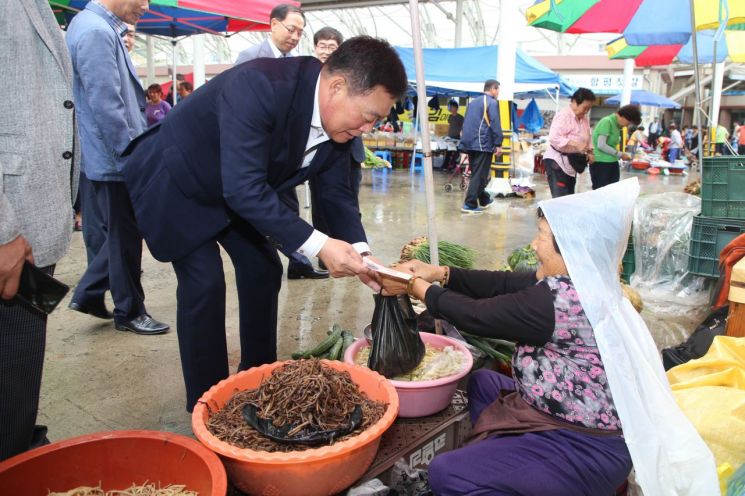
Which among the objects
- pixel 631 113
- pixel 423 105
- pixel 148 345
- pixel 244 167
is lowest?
pixel 148 345

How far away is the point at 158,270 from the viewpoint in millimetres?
4969

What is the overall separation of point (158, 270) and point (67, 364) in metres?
1.93

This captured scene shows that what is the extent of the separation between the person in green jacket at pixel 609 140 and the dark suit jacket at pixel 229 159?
5663 millimetres

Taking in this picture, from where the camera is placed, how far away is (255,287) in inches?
98.0

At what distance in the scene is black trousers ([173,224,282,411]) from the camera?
2.22 metres

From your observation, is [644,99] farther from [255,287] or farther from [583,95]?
[255,287]

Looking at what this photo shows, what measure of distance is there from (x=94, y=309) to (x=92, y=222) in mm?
599

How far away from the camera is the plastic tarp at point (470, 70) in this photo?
1277 cm

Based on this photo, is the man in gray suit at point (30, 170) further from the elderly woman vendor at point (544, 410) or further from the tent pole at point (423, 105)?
the tent pole at point (423, 105)

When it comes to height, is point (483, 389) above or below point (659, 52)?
below

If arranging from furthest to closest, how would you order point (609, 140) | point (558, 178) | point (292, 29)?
point (558, 178)
point (609, 140)
point (292, 29)

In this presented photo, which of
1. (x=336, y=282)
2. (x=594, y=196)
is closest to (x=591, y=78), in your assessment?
(x=336, y=282)

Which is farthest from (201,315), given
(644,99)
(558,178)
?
(644,99)

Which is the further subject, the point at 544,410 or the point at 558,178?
the point at 558,178
